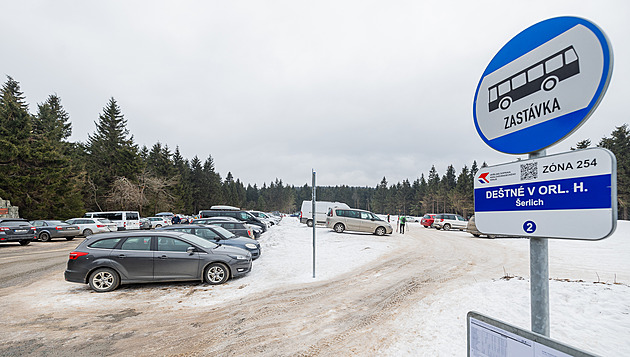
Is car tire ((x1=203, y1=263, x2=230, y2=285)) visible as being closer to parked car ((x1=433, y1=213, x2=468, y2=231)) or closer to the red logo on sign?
the red logo on sign

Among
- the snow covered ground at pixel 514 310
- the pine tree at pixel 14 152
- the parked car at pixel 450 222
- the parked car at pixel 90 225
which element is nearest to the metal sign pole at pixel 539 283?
the snow covered ground at pixel 514 310

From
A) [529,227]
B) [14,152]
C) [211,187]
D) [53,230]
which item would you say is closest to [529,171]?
[529,227]

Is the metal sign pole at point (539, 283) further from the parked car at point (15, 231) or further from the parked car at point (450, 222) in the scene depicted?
the parked car at point (450, 222)

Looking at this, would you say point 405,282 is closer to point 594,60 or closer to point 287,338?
point 287,338

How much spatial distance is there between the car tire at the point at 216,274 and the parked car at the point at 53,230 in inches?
768

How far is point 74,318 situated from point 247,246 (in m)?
6.12

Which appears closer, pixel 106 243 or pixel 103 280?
pixel 103 280

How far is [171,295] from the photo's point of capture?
728 cm

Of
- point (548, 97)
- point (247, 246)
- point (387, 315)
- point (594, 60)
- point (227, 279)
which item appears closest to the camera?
point (594, 60)

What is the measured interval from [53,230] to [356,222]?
Result: 21946mm

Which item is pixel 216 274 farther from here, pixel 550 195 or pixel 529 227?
pixel 550 195

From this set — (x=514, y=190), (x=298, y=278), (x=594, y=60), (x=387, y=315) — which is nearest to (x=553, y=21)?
(x=594, y=60)

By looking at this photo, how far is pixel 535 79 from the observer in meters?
1.53

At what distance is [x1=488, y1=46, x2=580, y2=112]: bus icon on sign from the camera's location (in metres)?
1.37
